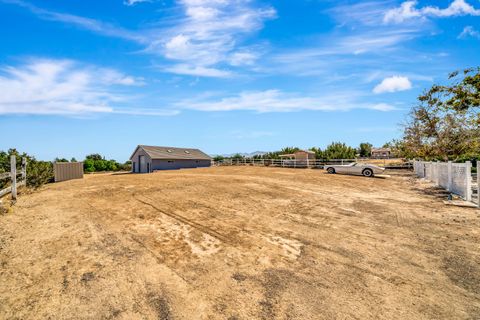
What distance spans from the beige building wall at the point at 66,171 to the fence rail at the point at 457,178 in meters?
24.4

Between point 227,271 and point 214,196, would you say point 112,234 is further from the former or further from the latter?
point 214,196

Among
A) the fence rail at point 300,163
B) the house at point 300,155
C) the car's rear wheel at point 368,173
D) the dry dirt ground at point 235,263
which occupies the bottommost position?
the dry dirt ground at point 235,263

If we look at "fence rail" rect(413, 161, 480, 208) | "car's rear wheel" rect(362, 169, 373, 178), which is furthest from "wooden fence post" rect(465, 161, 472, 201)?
"car's rear wheel" rect(362, 169, 373, 178)

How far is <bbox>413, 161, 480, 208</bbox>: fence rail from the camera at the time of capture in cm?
1066

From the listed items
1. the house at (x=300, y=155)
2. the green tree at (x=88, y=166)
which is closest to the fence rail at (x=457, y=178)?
the house at (x=300, y=155)

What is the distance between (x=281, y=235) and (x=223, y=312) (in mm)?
3230

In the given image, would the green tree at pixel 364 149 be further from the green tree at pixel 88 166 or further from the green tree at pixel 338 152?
the green tree at pixel 88 166

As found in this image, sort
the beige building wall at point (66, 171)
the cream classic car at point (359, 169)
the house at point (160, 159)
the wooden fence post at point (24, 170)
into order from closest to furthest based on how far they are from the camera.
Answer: the wooden fence post at point (24, 170) → the beige building wall at point (66, 171) → the cream classic car at point (359, 169) → the house at point (160, 159)

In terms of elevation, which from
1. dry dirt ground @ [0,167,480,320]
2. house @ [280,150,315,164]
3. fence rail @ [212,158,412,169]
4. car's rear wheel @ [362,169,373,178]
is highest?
house @ [280,150,315,164]

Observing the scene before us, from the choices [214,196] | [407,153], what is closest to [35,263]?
[214,196]

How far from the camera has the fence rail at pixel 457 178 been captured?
35.0ft

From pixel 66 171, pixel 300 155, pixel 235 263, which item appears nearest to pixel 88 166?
pixel 66 171

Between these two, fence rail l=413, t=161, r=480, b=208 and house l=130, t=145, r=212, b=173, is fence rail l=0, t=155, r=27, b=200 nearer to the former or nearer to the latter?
fence rail l=413, t=161, r=480, b=208

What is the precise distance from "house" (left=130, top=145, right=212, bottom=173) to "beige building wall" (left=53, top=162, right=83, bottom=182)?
1192 cm
